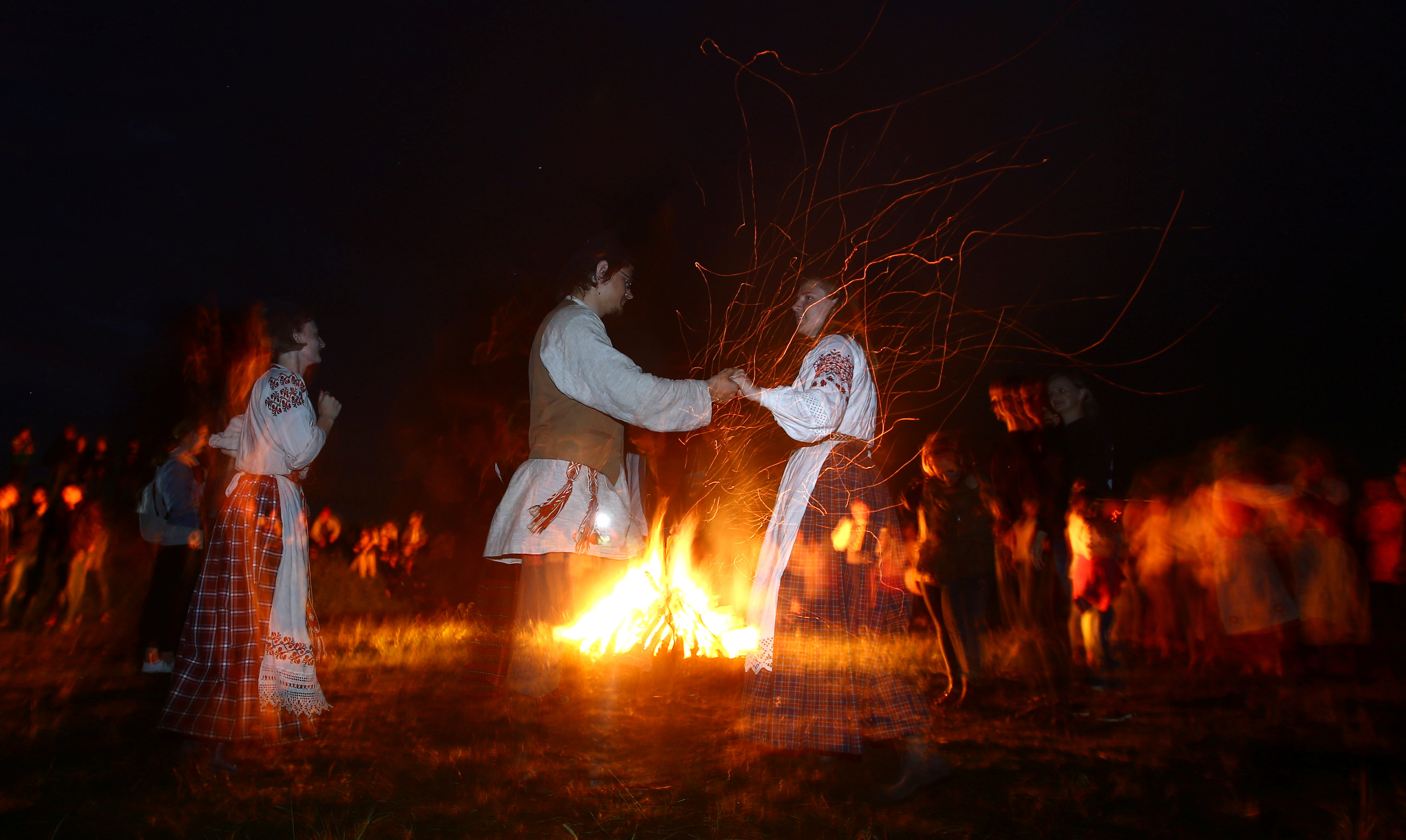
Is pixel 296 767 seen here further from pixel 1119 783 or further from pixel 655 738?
pixel 1119 783

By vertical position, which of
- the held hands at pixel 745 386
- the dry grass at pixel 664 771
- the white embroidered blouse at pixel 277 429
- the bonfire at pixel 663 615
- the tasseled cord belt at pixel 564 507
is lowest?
the dry grass at pixel 664 771

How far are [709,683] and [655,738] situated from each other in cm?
135

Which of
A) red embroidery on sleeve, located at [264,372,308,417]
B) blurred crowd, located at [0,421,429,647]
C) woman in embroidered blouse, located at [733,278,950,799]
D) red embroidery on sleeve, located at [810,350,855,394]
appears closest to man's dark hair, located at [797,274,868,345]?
woman in embroidered blouse, located at [733,278,950,799]

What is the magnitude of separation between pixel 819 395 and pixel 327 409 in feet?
7.73

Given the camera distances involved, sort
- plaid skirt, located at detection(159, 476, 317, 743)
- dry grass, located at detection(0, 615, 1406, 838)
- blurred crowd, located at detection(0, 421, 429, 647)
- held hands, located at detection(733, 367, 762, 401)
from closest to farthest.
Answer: dry grass, located at detection(0, 615, 1406, 838) → plaid skirt, located at detection(159, 476, 317, 743) → held hands, located at detection(733, 367, 762, 401) → blurred crowd, located at detection(0, 421, 429, 647)

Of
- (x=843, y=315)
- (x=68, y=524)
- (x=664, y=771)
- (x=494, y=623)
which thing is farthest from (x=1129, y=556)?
(x=68, y=524)

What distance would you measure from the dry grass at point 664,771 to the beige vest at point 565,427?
1.15 m

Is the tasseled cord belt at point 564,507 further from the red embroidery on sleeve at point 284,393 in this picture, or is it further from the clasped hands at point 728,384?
the red embroidery on sleeve at point 284,393

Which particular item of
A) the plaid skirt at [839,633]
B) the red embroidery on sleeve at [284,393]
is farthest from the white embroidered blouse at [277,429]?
the plaid skirt at [839,633]

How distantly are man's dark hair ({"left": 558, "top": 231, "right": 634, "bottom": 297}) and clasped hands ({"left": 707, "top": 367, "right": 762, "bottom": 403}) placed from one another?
73 cm

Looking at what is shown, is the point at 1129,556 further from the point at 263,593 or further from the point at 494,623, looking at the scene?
the point at 263,593

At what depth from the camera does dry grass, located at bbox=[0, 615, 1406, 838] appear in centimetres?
246

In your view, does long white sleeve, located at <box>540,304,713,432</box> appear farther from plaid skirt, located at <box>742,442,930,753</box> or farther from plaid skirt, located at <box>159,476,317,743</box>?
plaid skirt, located at <box>159,476,317,743</box>

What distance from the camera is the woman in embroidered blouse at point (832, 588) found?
287 cm
